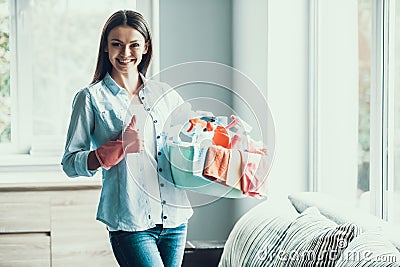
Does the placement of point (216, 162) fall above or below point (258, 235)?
above

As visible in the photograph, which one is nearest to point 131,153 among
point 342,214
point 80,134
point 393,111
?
point 80,134

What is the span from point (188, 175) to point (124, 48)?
420mm

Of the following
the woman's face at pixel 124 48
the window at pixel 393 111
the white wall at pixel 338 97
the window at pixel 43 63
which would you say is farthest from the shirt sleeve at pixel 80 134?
the window at pixel 43 63

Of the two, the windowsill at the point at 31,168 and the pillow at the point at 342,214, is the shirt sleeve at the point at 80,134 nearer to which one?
the pillow at the point at 342,214

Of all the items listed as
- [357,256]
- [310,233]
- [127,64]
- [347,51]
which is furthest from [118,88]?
[347,51]

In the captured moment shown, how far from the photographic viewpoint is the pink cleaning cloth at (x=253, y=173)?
81.7 inches

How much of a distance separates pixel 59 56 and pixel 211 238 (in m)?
1.23

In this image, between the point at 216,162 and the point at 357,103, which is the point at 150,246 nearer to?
the point at 216,162

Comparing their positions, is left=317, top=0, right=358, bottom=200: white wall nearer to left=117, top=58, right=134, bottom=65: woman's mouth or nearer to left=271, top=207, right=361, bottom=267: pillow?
left=271, top=207, right=361, bottom=267: pillow

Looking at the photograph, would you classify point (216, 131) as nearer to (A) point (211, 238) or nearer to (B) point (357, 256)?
(B) point (357, 256)

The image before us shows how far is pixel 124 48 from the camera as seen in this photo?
216 centimetres

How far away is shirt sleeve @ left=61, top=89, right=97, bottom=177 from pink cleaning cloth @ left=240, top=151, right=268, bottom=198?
0.46 metres

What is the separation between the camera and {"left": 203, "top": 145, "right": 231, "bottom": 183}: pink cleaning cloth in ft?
6.75

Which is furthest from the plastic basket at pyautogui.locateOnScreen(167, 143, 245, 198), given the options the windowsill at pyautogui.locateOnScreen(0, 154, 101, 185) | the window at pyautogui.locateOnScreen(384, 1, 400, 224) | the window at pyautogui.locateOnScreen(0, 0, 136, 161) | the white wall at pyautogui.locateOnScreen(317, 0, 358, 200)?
the window at pyautogui.locateOnScreen(0, 0, 136, 161)
